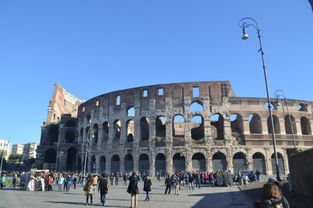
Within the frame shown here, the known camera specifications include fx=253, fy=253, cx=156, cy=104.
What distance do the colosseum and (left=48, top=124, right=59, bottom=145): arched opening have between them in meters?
9.76

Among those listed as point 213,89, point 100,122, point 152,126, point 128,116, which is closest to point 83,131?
point 100,122

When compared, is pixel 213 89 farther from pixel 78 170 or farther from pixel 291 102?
pixel 78 170

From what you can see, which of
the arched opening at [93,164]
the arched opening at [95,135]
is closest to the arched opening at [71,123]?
the arched opening at [95,135]

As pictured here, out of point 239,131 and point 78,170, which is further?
point 78,170

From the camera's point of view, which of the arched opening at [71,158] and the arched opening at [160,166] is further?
the arched opening at [71,158]

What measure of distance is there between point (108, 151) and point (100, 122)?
4792 mm

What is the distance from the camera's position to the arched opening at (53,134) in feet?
145

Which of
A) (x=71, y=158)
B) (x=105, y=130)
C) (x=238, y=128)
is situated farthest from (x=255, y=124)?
(x=71, y=158)

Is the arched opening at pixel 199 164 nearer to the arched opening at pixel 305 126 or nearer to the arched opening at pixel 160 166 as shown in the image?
the arched opening at pixel 160 166

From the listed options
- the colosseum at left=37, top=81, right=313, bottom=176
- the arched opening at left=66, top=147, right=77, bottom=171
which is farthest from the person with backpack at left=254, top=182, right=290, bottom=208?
the arched opening at left=66, top=147, right=77, bottom=171

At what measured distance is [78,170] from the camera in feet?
127

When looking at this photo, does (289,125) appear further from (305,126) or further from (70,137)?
(70,137)

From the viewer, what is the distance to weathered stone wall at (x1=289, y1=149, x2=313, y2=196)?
10617 mm

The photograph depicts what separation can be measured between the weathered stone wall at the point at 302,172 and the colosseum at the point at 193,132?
15.7m
